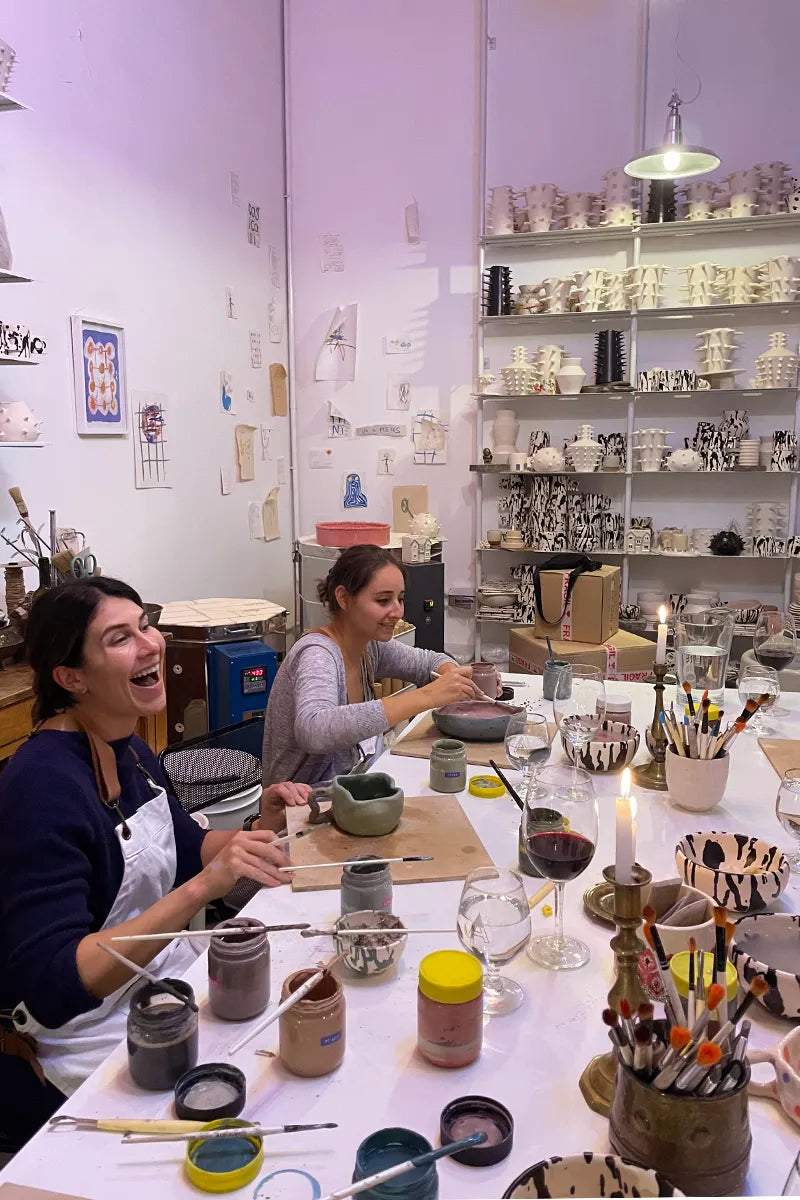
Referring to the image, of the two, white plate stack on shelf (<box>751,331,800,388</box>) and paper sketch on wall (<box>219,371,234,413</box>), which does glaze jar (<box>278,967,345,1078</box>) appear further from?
white plate stack on shelf (<box>751,331,800,388</box>)

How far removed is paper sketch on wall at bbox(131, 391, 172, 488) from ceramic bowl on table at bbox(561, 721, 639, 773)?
2.67 metres

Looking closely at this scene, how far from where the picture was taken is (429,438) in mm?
5398

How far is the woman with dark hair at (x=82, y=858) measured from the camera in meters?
1.20

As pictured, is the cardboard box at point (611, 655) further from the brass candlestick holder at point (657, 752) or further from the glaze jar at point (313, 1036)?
the glaze jar at point (313, 1036)

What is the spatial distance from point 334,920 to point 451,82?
16.9 ft

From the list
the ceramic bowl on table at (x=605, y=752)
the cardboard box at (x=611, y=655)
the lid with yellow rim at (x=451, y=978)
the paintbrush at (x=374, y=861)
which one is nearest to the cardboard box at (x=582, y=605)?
the cardboard box at (x=611, y=655)

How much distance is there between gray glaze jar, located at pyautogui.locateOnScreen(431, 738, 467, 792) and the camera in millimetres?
1792

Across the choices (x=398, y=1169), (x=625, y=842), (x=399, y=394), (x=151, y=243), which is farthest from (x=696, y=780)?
(x=399, y=394)

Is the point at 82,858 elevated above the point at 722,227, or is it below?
below

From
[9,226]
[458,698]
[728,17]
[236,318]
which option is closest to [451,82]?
[728,17]

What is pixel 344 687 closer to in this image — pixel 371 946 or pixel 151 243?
pixel 371 946

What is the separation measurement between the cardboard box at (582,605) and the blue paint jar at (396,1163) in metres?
3.42

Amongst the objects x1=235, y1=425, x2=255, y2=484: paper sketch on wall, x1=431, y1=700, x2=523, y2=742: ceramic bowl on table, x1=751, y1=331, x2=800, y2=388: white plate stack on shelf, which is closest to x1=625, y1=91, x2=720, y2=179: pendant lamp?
x1=751, y1=331, x2=800, y2=388: white plate stack on shelf

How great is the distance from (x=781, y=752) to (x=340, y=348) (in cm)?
416
